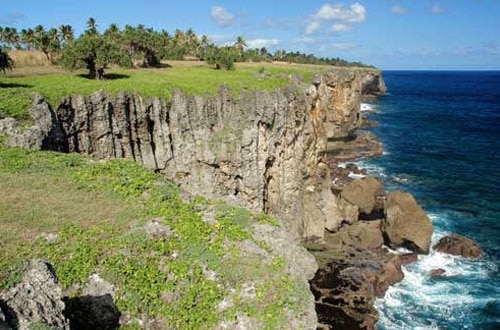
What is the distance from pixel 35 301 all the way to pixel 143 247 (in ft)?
21.1

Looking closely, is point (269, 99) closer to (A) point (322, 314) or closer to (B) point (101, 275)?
(A) point (322, 314)

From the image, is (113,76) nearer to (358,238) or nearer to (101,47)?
(101,47)

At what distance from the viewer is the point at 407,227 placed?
4841 cm

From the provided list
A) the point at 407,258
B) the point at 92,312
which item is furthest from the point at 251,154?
the point at 92,312

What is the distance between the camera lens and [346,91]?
97.2 m

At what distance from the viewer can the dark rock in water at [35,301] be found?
12.8 m

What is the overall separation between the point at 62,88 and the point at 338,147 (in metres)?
62.7

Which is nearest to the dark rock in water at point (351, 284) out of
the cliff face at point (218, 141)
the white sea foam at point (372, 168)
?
the cliff face at point (218, 141)

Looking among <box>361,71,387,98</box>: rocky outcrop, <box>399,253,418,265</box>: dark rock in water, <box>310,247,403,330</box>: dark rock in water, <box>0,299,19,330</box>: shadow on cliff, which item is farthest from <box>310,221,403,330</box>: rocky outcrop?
<box>361,71,387,98</box>: rocky outcrop

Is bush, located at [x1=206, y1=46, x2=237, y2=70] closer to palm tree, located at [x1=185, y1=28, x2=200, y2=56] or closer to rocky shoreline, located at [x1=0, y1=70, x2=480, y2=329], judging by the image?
rocky shoreline, located at [x1=0, y1=70, x2=480, y2=329]

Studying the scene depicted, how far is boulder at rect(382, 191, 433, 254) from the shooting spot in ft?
157

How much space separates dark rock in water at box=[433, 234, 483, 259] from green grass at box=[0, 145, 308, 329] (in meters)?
33.3

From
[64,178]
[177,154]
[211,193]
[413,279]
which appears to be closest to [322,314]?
[413,279]

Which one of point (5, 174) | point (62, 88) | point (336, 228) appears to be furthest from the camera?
point (336, 228)
